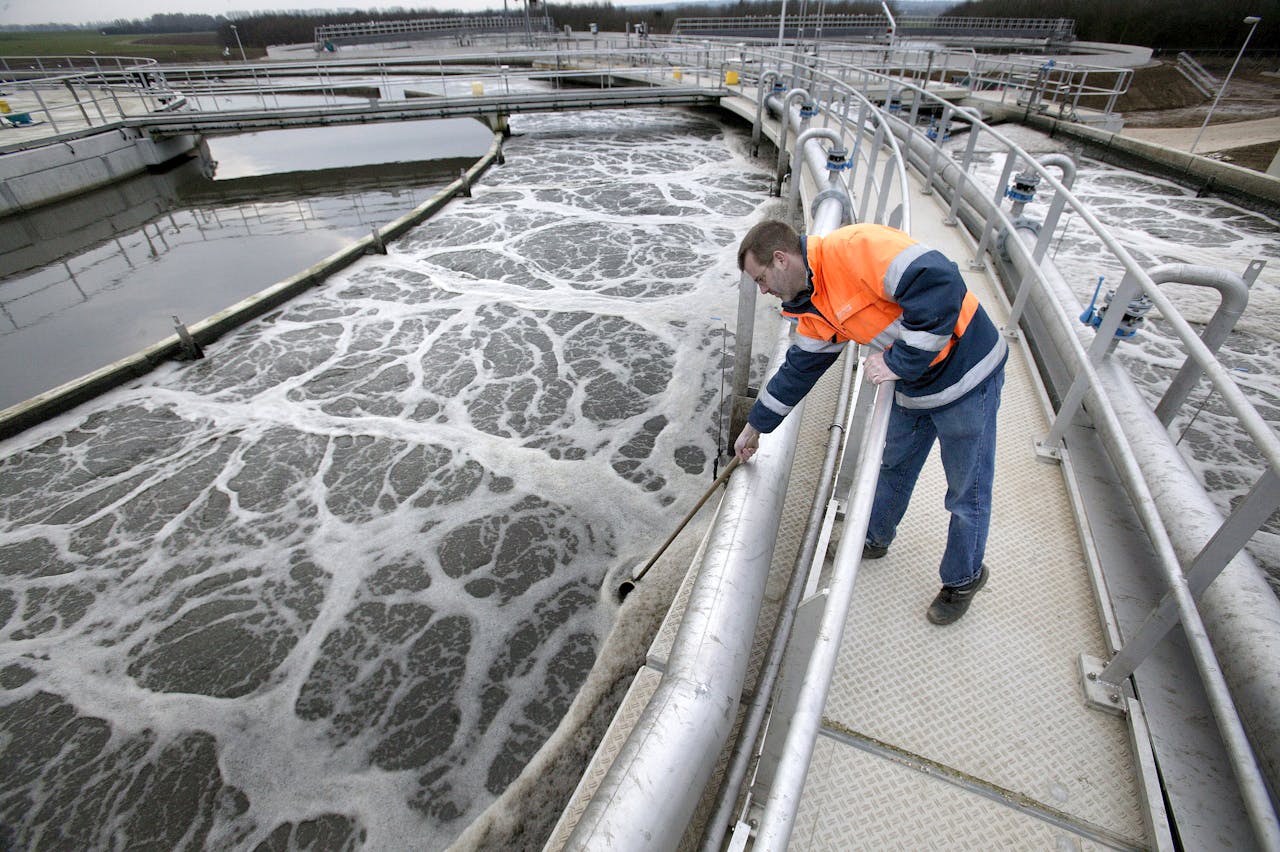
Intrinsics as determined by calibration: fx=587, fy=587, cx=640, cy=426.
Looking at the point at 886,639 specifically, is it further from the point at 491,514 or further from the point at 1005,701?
the point at 491,514

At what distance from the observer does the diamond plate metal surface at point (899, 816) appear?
5.69 feet

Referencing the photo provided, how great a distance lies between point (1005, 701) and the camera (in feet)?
6.76

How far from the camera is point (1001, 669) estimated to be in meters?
2.16

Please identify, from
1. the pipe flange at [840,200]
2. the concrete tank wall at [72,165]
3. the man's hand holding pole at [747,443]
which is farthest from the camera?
the concrete tank wall at [72,165]

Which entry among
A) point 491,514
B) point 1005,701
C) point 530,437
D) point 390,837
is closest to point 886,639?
point 1005,701

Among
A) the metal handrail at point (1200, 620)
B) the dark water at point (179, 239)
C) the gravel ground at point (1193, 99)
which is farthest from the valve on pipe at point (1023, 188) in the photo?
the gravel ground at point (1193, 99)

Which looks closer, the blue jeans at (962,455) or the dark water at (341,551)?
the blue jeans at (962,455)

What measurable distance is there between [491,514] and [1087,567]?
14.3 feet

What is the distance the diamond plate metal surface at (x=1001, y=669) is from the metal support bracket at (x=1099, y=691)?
0.11 feet

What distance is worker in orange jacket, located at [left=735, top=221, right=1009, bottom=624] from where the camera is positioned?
1.82 meters

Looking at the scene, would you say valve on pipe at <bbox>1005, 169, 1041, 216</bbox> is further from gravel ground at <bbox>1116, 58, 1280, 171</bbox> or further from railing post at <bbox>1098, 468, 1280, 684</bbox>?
gravel ground at <bbox>1116, 58, 1280, 171</bbox>

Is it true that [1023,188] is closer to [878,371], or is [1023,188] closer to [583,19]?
[878,371]

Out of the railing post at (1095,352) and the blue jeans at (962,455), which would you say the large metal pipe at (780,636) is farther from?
the railing post at (1095,352)

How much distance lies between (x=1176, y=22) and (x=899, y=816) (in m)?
43.9
